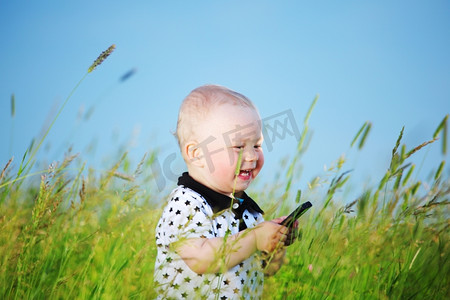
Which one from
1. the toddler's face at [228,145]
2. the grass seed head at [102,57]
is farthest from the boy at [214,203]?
the grass seed head at [102,57]

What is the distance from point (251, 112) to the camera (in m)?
1.96

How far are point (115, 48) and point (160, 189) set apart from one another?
1231 mm

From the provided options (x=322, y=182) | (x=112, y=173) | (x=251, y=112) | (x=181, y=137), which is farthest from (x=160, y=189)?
(x=322, y=182)

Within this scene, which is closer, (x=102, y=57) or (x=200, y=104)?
(x=102, y=57)

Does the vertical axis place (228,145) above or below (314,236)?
above

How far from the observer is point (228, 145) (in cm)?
186

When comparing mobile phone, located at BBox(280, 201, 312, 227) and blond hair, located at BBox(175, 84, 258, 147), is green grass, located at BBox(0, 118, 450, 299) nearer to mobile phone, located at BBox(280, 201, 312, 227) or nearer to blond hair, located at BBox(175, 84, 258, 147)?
mobile phone, located at BBox(280, 201, 312, 227)

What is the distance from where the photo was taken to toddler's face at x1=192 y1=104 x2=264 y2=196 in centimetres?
187

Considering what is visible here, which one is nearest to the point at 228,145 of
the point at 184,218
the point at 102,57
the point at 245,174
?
the point at 245,174

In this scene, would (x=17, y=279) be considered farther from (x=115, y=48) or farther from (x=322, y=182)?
(x=322, y=182)

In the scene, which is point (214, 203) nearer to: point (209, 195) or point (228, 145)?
point (209, 195)

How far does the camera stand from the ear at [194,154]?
6.33 feet

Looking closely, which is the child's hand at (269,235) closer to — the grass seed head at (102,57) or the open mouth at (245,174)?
the open mouth at (245,174)

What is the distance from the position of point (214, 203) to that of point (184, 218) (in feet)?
0.65
